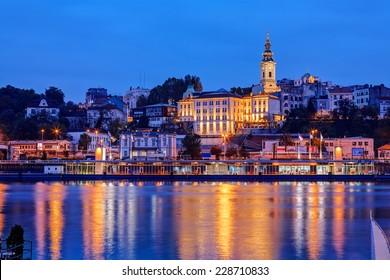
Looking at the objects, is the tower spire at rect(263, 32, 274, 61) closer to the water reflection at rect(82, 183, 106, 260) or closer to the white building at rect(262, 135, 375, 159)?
the white building at rect(262, 135, 375, 159)

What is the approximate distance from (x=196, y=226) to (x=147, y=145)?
73.2 m

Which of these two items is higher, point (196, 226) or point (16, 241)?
point (16, 241)

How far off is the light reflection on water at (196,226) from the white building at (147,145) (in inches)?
2046

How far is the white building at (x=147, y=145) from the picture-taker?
4104 inches

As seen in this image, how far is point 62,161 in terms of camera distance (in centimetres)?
9544

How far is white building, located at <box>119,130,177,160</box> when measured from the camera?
342ft

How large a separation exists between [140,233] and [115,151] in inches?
3221

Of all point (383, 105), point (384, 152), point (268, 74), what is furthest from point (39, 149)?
point (383, 105)

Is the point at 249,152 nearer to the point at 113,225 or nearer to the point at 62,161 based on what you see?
the point at 62,161

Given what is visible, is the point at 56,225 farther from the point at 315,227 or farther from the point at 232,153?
the point at 232,153

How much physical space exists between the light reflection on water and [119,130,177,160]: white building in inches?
2046

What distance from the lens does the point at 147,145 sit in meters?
105

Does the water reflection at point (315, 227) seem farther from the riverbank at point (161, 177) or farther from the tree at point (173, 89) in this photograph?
the tree at point (173, 89)
